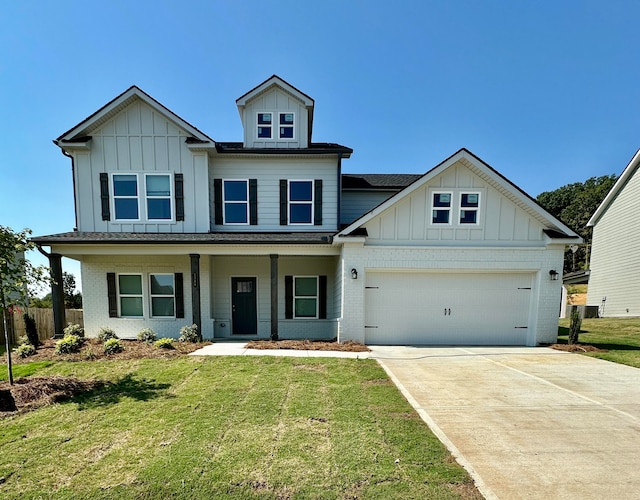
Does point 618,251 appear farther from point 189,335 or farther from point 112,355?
point 112,355

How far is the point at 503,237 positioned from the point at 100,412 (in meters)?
10.8

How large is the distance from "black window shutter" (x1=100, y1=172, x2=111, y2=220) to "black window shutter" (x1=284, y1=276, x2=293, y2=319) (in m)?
6.74

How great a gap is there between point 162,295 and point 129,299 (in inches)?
48.4

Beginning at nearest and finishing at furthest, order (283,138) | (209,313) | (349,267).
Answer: (349,267)
(209,313)
(283,138)

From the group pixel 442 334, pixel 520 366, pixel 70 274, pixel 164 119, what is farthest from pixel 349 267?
pixel 70 274

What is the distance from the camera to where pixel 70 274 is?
22141 millimetres

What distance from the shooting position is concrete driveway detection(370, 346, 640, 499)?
9.61 feet

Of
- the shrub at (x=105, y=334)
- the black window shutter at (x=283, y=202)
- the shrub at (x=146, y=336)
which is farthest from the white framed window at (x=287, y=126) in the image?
the shrub at (x=105, y=334)

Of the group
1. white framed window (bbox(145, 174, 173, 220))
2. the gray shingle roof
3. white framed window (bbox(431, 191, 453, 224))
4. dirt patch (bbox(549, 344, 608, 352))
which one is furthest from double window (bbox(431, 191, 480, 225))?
white framed window (bbox(145, 174, 173, 220))

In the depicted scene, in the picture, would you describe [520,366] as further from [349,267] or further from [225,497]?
[225,497]

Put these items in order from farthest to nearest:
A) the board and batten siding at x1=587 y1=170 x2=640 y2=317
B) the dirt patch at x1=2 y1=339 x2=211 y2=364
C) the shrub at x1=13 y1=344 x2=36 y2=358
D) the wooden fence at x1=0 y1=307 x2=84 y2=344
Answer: the board and batten siding at x1=587 y1=170 x2=640 y2=317 < the wooden fence at x1=0 y1=307 x2=84 y2=344 < the shrub at x1=13 y1=344 x2=36 y2=358 < the dirt patch at x1=2 y1=339 x2=211 y2=364

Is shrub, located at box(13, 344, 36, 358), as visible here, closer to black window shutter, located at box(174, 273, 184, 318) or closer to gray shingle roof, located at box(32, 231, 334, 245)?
gray shingle roof, located at box(32, 231, 334, 245)

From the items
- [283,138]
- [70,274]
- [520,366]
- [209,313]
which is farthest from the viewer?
[70,274]

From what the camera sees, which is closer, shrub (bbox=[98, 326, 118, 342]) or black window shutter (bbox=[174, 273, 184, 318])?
shrub (bbox=[98, 326, 118, 342])
